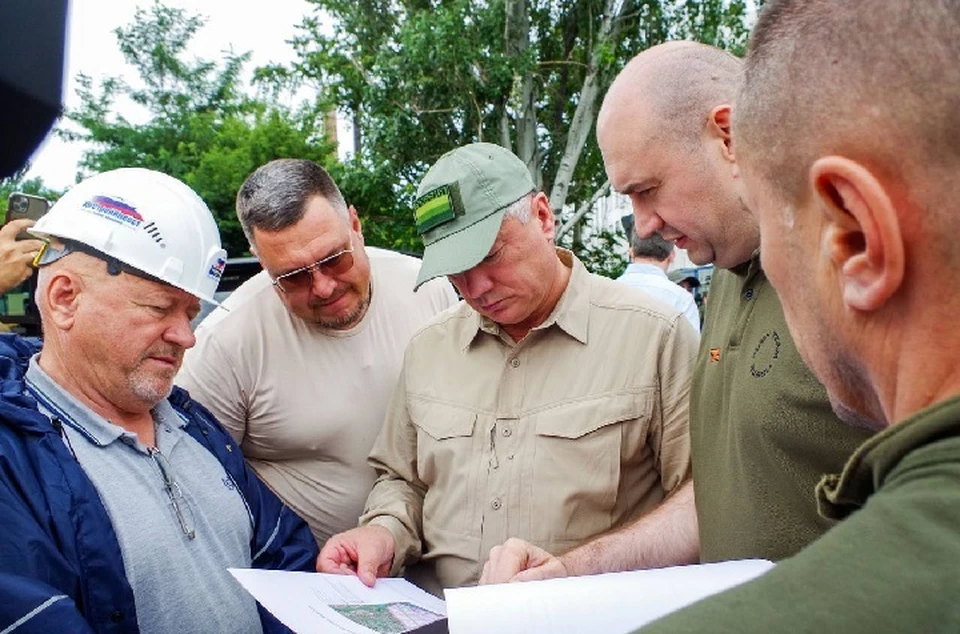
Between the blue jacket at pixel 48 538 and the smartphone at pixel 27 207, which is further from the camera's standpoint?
the smartphone at pixel 27 207

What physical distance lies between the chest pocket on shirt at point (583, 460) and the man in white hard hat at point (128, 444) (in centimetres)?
73

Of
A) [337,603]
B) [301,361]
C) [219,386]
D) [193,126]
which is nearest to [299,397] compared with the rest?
[301,361]

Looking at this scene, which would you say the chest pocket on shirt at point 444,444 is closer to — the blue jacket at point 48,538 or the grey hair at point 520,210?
the grey hair at point 520,210

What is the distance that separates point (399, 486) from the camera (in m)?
2.72

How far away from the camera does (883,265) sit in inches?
29.9

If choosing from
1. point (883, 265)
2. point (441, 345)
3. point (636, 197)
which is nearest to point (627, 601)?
point (883, 265)

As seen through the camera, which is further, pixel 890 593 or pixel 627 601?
pixel 627 601

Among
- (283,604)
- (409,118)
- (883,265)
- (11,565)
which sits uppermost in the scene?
(409,118)

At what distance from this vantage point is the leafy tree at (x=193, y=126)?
19.6 m

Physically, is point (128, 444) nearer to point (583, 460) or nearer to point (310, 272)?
point (310, 272)

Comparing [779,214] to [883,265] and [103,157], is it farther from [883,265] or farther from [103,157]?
[103,157]

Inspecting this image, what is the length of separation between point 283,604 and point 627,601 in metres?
0.72

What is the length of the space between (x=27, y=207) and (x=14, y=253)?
1.13ft

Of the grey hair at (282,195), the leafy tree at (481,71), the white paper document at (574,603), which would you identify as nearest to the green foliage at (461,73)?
the leafy tree at (481,71)
